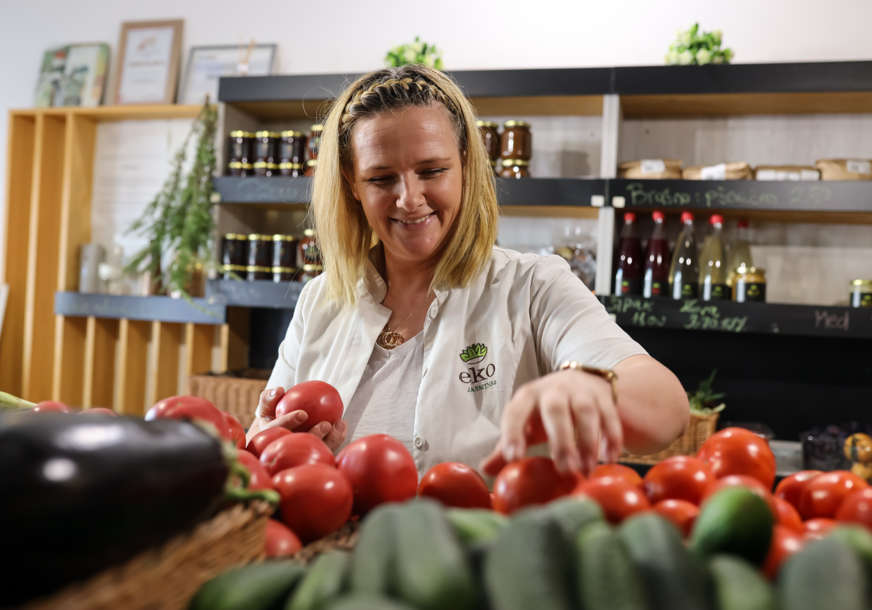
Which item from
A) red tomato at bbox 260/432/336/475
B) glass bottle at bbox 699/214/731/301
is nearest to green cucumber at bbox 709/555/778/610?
red tomato at bbox 260/432/336/475

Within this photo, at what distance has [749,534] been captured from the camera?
503 millimetres

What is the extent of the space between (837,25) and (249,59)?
2.34 meters

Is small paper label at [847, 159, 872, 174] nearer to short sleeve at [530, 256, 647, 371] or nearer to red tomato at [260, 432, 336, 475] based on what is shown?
short sleeve at [530, 256, 647, 371]

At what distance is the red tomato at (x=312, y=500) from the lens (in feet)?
2.38

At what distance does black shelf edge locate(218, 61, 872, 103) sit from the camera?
2496mm

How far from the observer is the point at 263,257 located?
3.00 meters

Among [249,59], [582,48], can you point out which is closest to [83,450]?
[582,48]

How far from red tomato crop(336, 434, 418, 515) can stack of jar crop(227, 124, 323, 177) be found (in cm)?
225

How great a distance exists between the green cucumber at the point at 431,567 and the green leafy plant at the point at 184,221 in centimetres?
272

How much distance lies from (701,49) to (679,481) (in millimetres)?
2295

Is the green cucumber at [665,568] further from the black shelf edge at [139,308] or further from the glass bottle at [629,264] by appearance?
the black shelf edge at [139,308]

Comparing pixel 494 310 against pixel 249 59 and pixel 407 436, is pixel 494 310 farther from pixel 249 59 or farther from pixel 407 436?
pixel 249 59

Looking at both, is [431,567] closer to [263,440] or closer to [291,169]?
[263,440]

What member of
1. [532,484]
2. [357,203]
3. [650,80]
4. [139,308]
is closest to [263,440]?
[532,484]
